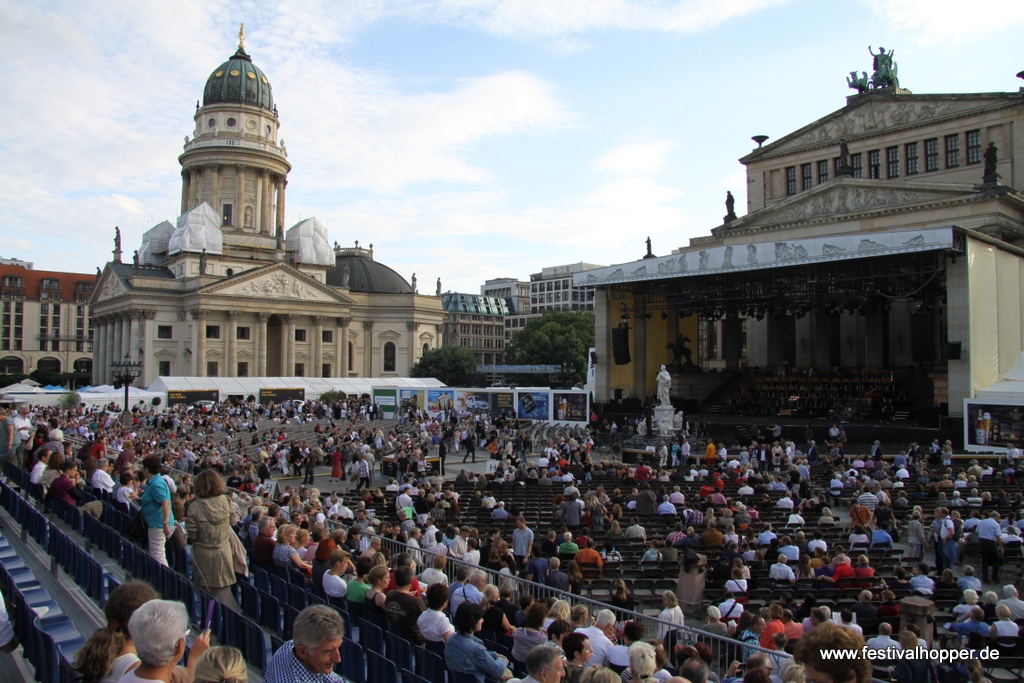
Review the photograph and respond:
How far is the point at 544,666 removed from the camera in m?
4.77

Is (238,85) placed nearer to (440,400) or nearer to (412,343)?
(412,343)

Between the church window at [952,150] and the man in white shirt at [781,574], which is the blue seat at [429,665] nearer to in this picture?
the man in white shirt at [781,574]

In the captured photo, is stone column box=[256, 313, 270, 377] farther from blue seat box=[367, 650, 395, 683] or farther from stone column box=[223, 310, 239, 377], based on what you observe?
blue seat box=[367, 650, 395, 683]

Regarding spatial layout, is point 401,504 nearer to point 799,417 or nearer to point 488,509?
point 488,509

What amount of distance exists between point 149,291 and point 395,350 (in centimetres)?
2476

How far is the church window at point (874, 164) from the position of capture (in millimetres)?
46594

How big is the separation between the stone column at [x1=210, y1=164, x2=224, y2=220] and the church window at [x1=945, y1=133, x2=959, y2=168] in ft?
219

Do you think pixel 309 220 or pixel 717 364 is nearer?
pixel 717 364

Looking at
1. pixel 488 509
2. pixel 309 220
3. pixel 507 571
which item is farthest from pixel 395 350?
pixel 507 571

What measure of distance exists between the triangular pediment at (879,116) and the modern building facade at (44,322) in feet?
307

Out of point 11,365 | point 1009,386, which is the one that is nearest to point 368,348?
point 11,365

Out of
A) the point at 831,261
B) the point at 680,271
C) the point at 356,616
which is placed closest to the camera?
the point at 356,616

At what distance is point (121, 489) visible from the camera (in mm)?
12125

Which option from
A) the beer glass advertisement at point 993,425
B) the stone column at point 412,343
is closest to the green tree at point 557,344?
the stone column at point 412,343
